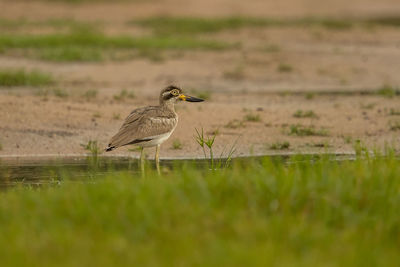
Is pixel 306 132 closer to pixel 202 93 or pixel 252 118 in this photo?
pixel 252 118

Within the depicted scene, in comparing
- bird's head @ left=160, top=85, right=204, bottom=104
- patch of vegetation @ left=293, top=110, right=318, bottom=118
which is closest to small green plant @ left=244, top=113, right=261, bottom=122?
patch of vegetation @ left=293, top=110, right=318, bottom=118

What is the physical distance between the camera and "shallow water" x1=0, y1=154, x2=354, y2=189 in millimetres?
9469

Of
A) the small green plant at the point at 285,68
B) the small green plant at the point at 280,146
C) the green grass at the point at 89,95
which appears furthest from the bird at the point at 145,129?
the small green plant at the point at 285,68

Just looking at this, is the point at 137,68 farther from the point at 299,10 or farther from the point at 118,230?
the point at 299,10

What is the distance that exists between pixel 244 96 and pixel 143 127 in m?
7.38

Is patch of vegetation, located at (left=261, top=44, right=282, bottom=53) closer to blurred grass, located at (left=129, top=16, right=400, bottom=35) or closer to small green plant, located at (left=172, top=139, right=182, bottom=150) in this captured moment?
blurred grass, located at (left=129, top=16, right=400, bottom=35)

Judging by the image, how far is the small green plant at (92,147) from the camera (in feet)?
35.5

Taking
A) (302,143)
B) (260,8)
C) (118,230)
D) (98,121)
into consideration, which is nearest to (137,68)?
(98,121)

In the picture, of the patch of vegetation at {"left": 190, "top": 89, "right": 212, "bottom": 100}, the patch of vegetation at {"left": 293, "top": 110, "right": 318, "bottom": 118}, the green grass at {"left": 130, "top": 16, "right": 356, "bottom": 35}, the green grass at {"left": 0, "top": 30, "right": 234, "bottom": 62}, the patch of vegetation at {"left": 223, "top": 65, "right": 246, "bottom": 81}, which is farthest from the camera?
the green grass at {"left": 130, "top": 16, "right": 356, "bottom": 35}

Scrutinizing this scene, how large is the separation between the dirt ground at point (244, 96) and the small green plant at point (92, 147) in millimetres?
91

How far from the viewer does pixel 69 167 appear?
10.4 metres

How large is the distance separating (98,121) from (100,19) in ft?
71.5

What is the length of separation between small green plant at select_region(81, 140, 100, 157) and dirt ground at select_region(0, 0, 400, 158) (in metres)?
0.09

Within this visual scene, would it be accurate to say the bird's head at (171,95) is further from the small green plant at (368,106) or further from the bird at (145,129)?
the small green plant at (368,106)
